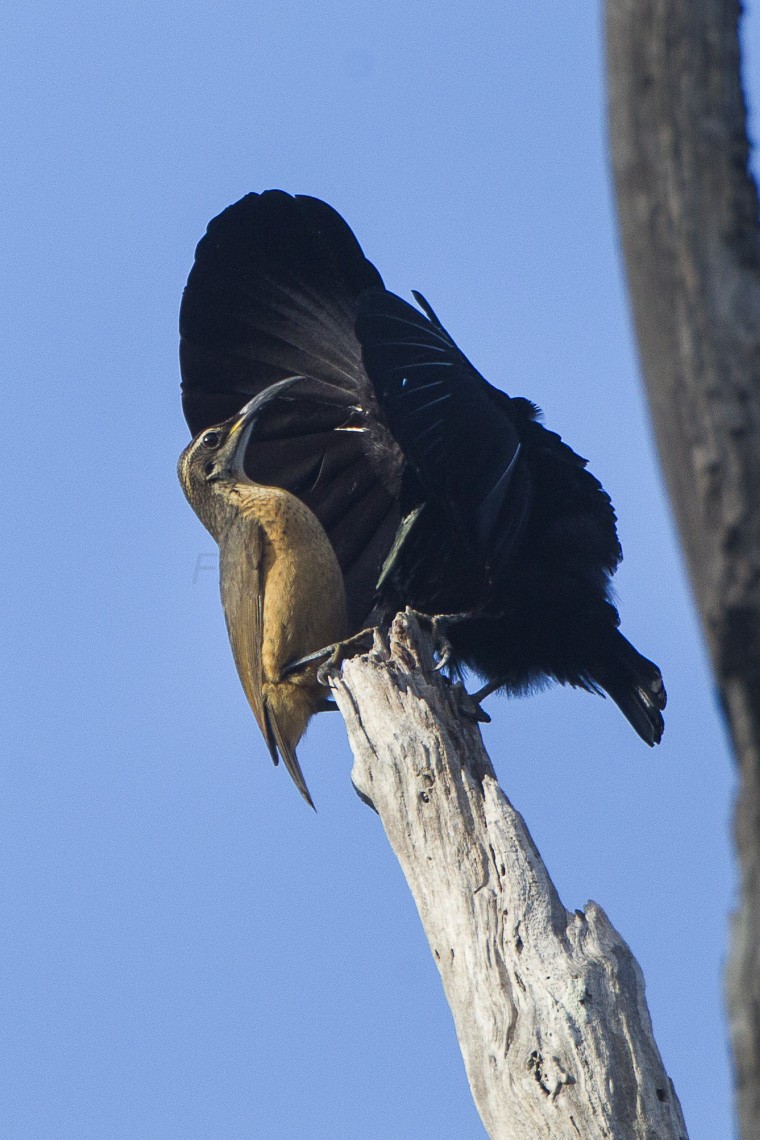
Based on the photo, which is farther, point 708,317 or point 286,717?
point 286,717

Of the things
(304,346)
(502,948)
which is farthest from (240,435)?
(502,948)

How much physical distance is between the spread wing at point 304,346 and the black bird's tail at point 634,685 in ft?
3.88

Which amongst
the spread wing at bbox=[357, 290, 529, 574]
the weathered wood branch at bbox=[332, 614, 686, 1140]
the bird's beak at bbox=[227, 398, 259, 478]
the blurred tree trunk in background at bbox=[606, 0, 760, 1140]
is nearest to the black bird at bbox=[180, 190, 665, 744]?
the spread wing at bbox=[357, 290, 529, 574]

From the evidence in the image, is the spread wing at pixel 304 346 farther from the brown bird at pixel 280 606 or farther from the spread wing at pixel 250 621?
the spread wing at pixel 250 621

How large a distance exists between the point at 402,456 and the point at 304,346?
2.49ft

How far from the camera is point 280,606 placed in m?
6.02

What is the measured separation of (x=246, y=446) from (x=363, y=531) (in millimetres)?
762

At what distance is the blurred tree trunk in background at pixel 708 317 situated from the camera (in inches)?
72.4

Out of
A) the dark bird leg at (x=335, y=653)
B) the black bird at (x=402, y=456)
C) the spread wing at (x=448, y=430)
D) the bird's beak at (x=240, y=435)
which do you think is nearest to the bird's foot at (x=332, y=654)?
the dark bird leg at (x=335, y=653)

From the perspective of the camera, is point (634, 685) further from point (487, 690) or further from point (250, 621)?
point (250, 621)

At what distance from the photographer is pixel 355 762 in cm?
482

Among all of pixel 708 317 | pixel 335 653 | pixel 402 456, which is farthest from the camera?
pixel 402 456

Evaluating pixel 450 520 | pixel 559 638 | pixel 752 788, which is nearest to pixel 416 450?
pixel 450 520

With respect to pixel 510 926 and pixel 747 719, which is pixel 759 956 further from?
pixel 510 926
